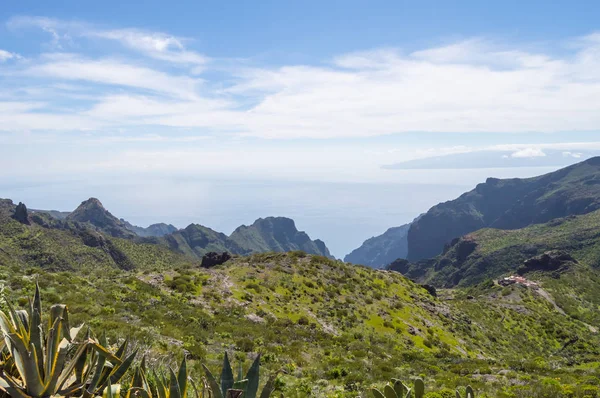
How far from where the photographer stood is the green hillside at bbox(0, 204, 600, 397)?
48.2 ft

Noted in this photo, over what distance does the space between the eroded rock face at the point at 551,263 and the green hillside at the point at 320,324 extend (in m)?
41.2

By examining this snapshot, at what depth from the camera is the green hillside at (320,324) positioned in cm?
1470


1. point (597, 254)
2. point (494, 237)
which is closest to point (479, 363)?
point (597, 254)

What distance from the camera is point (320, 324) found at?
87.0 feet

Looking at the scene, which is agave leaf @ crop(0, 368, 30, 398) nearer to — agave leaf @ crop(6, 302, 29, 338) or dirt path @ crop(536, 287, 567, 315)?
agave leaf @ crop(6, 302, 29, 338)

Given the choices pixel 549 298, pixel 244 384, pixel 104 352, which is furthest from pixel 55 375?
pixel 549 298

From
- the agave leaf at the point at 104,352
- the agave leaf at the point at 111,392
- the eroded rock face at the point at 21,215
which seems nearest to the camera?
the agave leaf at the point at 111,392

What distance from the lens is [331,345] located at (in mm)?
20547

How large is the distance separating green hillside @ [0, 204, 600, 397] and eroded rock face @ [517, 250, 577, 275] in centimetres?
4119

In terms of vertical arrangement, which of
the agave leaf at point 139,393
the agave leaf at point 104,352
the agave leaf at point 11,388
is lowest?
the agave leaf at point 139,393

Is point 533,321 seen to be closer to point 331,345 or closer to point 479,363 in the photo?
point 479,363

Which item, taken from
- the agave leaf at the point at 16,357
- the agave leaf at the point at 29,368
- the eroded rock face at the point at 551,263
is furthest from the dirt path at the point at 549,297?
the agave leaf at the point at 16,357

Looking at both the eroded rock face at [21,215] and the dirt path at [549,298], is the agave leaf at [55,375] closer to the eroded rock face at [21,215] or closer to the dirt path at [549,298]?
the dirt path at [549,298]

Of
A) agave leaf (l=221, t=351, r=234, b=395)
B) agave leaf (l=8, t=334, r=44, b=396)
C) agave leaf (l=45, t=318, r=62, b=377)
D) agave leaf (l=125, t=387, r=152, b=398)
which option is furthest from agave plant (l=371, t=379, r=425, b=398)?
agave leaf (l=45, t=318, r=62, b=377)
